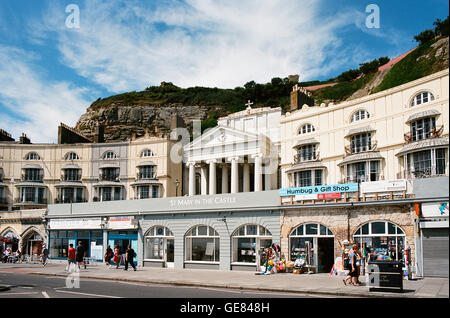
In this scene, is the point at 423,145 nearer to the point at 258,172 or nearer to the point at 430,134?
the point at 430,134

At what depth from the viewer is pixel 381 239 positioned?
2469cm

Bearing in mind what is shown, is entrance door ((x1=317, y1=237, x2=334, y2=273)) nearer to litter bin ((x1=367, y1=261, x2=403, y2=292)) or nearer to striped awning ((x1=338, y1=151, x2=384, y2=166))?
litter bin ((x1=367, y1=261, x2=403, y2=292))

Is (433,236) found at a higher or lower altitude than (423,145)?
lower

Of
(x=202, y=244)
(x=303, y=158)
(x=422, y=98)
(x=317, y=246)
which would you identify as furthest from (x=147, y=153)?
(x=422, y=98)

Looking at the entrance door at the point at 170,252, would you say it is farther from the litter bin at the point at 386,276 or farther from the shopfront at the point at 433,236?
the litter bin at the point at 386,276

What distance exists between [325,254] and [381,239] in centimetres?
372

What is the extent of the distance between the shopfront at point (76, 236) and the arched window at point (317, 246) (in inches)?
710

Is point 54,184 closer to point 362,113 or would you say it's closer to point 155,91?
point 362,113

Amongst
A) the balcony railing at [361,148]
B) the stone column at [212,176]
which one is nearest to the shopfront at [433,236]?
the balcony railing at [361,148]

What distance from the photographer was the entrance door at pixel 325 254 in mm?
26859

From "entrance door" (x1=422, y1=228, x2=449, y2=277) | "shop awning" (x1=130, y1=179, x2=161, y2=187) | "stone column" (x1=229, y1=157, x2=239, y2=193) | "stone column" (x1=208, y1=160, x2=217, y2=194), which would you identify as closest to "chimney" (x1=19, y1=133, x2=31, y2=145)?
"shop awning" (x1=130, y1=179, x2=161, y2=187)

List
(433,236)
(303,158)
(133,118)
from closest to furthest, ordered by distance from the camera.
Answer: (433,236) → (303,158) → (133,118)

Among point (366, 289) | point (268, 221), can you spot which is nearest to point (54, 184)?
point (268, 221)
